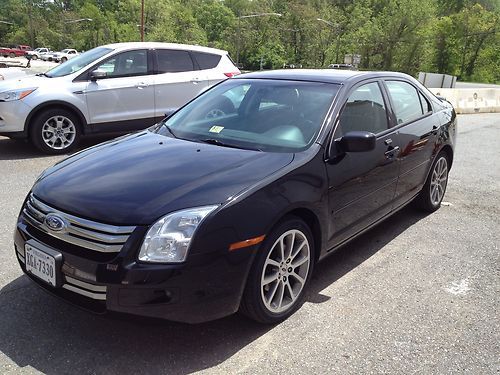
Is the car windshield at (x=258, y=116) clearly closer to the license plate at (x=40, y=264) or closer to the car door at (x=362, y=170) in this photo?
the car door at (x=362, y=170)

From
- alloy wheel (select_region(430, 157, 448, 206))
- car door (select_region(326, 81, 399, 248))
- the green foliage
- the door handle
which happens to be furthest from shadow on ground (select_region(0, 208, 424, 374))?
the green foliage

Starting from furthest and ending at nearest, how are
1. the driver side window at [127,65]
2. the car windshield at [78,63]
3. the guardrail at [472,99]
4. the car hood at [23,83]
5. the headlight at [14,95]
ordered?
1. the guardrail at [472,99]
2. the driver side window at [127,65]
3. the car windshield at [78,63]
4. the car hood at [23,83]
5. the headlight at [14,95]

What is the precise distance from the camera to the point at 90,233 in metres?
2.59

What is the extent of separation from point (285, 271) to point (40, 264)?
145 cm

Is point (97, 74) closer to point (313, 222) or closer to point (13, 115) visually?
point (13, 115)

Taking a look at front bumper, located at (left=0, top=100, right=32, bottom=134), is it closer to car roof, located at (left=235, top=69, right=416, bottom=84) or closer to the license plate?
car roof, located at (left=235, top=69, right=416, bottom=84)

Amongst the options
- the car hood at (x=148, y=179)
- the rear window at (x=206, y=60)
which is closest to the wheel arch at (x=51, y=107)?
the rear window at (x=206, y=60)

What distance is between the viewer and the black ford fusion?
99.9 inches

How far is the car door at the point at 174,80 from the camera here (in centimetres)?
825

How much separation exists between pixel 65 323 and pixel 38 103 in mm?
5105

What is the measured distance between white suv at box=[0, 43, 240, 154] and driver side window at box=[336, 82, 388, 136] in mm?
4296

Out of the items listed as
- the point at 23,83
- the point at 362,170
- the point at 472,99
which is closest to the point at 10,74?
the point at 23,83

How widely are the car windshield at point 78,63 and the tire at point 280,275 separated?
228 inches

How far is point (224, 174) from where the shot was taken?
9.57 ft
